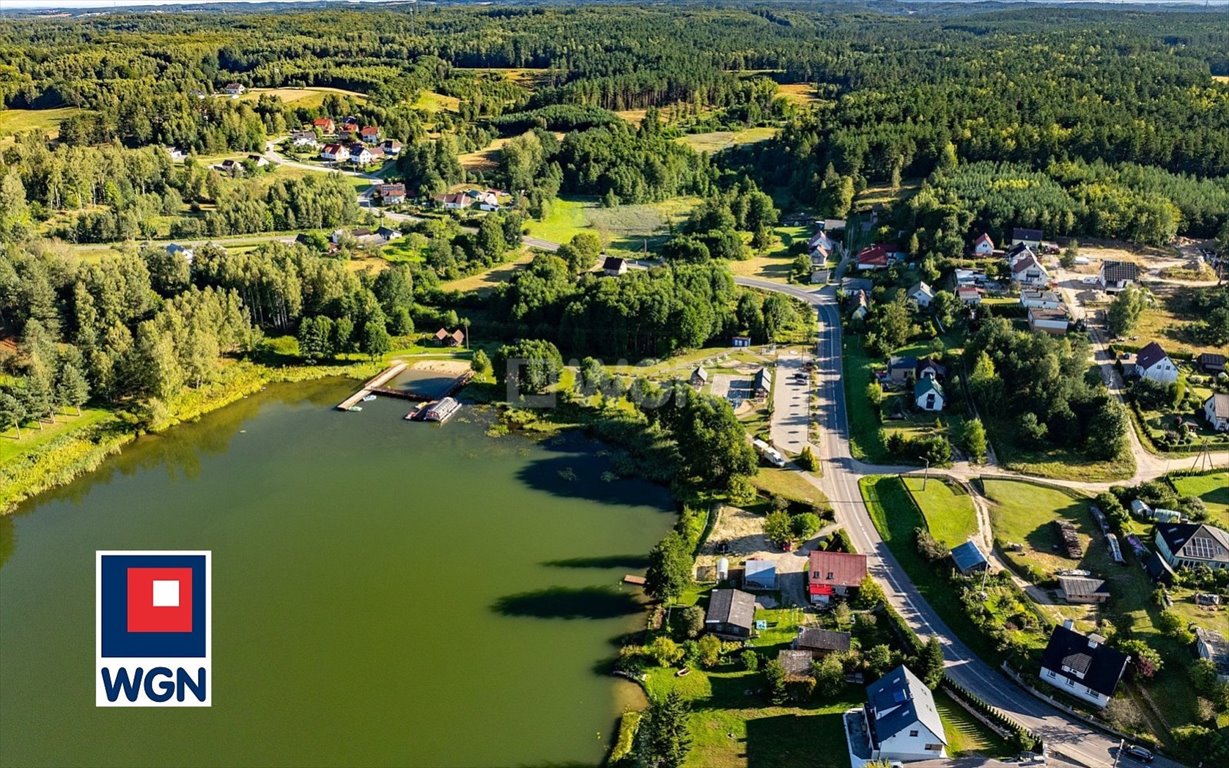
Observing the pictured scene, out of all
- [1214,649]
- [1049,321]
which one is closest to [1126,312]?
[1049,321]

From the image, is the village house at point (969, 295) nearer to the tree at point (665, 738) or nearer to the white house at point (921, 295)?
the white house at point (921, 295)

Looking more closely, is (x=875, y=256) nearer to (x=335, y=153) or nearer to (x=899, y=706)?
(x=899, y=706)

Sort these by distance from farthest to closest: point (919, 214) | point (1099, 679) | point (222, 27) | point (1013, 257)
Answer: point (222, 27) < point (919, 214) < point (1013, 257) < point (1099, 679)

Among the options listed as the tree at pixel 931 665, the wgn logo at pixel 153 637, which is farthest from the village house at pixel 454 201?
the tree at pixel 931 665

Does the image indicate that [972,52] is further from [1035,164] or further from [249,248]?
[249,248]

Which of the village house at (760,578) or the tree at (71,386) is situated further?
the tree at (71,386)

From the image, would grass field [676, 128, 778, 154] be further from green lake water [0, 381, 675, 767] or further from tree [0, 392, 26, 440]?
tree [0, 392, 26, 440]

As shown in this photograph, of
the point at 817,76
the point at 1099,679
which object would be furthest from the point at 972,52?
the point at 1099,679
